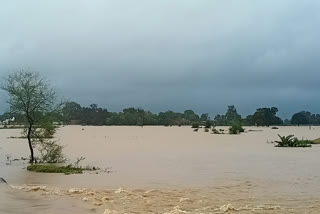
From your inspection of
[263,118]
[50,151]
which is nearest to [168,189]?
[50,151]

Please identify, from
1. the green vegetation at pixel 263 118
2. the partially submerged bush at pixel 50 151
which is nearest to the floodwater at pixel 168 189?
the partially submerged bush at pixel 50 151

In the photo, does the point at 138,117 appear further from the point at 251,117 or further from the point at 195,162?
the point at 195,162

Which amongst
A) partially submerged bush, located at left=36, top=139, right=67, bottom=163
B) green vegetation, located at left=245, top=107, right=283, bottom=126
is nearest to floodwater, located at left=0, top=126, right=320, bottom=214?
partially submerged bush, located at left=36, top=139, right=67, bottom=163

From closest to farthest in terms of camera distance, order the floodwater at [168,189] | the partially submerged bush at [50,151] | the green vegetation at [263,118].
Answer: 1. the floodwater at [168,189]
2. the partially submerged bush at [50,151]
3. the green vegetation at [263,118]

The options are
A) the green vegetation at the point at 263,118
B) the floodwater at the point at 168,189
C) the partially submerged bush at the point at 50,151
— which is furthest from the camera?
the green vegetation at the point at 263,118

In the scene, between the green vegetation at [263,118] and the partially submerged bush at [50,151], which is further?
the green vegetation at [263,118]

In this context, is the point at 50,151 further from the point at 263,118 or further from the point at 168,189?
the point at 263,118

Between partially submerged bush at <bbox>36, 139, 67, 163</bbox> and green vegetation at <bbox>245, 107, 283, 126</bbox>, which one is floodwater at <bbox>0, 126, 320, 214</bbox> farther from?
green vegetation at <bbox>245, 107, 283, 126</bbox>

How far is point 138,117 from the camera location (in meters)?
144

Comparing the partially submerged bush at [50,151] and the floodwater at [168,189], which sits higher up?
the partially submerged bush at [50,151]

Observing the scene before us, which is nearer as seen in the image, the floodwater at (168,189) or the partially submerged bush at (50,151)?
the floodwater at (168,189)

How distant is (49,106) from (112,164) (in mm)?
4801

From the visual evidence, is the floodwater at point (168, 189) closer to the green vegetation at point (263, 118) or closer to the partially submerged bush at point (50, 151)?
the partially submerged bush at point (50, 151)

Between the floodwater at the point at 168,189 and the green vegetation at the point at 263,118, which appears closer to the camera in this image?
the floodwater at the point at 168,189
